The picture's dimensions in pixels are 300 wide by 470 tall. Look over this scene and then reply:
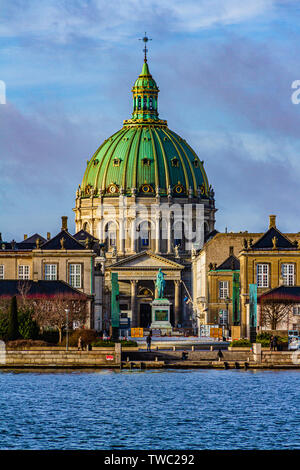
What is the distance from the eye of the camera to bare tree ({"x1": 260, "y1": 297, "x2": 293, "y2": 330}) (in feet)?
356

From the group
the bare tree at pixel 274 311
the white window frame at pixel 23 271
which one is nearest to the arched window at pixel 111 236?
the white window frame at pixel 23 271

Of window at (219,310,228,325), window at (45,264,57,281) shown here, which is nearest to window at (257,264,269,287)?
window at (219,310,228,325)

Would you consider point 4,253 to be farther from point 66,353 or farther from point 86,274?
point 66,353

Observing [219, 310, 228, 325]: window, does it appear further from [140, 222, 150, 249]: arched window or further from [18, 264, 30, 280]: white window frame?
[140, 222, 150, 249]: arched window

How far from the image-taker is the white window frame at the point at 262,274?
119m

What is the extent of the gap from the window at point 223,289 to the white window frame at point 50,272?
18982 millimetres

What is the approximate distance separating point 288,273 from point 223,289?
19000 mm

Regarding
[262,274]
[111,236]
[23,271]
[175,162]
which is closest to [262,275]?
[262,274]

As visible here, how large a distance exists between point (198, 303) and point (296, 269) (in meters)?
32.7

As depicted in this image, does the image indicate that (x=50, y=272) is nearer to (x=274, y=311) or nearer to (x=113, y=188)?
(x=274, y=311)

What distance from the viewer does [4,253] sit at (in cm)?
13700

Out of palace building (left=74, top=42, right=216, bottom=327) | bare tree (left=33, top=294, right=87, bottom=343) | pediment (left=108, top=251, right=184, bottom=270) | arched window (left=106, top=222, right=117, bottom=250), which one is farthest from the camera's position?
arched window (left=106, top=222, right=117, bottom=250)

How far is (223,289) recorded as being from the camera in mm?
138625

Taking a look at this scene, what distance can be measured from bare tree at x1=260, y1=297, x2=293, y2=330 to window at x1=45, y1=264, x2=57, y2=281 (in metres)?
26.2
